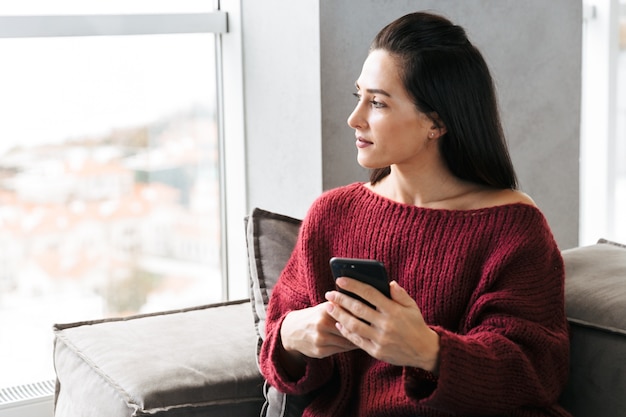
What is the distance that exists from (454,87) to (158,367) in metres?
0.76

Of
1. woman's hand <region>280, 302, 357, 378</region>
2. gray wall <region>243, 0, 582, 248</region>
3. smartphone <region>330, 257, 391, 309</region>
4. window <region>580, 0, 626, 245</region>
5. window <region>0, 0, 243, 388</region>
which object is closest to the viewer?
smartphone <region>330, 257, 391, 309</region>

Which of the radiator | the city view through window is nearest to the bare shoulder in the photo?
the city view through window

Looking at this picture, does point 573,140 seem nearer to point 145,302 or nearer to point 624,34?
point 624,34

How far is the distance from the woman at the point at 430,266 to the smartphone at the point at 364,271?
0.01m

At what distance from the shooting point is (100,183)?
2.70 m

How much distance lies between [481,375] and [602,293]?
0.38 m

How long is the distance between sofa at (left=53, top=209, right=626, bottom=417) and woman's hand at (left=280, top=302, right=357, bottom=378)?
0.14 m

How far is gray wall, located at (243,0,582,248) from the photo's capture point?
8.05 feet

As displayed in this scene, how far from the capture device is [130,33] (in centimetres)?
265

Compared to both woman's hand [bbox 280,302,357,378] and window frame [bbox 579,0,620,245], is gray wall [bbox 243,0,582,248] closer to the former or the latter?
window frame [bbox 579,0,620,245]

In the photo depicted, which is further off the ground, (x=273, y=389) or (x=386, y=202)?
(x=386, y=202)

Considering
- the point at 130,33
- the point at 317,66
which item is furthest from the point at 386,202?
the point at 130,33

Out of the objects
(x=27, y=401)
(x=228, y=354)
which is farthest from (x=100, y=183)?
(x=228, y=354)

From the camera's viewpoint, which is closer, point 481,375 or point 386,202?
point 481,375
